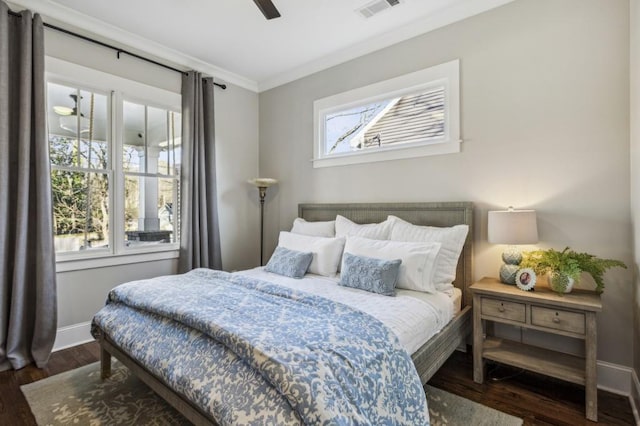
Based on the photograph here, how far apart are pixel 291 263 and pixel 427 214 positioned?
129 centimetres

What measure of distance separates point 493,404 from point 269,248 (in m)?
3.03

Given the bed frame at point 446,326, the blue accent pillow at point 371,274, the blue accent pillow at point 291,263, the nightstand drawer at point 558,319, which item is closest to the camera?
the bed frame at point 446,326

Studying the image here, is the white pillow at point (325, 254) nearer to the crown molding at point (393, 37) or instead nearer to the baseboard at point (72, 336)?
the crown molding at point (393, 37)

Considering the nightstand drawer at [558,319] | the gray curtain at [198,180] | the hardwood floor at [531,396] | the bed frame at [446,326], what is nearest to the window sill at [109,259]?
the gray curtain at [198,180]

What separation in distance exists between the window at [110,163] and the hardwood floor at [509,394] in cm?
99

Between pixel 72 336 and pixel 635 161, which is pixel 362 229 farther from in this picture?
pixel 72 336

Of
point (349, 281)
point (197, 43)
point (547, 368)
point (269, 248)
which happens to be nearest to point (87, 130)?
point (197, 43)

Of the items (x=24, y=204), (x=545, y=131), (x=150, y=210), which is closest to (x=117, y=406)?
(x=24, y=204)

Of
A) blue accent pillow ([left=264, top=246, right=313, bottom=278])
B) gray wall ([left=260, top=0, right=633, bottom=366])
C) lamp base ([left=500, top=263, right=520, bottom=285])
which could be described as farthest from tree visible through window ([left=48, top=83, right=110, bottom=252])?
lamp base ([left=500, top=263, right=520, bottom=285])

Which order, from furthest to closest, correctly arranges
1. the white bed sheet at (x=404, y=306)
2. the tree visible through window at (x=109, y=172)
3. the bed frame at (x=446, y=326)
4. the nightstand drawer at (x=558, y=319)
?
the tree visible through window at (x=109, y=172)
the nightstand drawer at (x=558, y=319)
the white bed sheet at (x=404, y=306)
the bed frame at (x=446, y=326)

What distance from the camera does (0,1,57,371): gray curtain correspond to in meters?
2.48

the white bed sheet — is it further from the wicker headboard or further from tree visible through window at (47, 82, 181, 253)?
tree visible through window at (47, 82, 181, 253)

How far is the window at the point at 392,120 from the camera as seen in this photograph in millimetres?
2881

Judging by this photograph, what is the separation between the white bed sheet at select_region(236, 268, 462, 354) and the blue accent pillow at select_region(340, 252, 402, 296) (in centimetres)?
5
